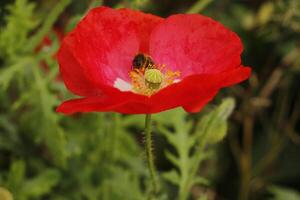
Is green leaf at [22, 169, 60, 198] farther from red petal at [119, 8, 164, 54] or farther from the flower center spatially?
red petal at [119, 8, 164, 54]

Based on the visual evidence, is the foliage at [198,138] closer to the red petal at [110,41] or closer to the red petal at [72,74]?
the red petal at [110,41]

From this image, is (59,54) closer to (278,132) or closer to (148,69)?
(148,69)

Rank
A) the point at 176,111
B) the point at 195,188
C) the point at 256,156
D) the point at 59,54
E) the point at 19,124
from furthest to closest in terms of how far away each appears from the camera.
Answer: the point at 256,156 < the point at 195,188 < the point at 19,124 < the point at 176,111 < the point at 59,54

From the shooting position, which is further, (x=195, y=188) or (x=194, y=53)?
(x=195, y=188)

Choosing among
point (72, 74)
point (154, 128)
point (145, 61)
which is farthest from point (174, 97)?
point (154, 128)

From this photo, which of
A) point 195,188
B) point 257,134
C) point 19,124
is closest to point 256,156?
point 257,134

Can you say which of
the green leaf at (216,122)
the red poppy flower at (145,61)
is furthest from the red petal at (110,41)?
the green leaf at (216,122)
